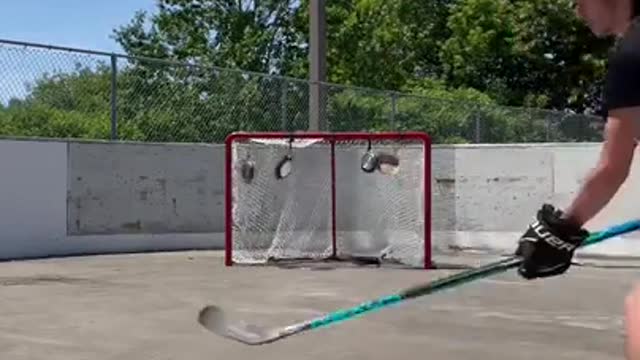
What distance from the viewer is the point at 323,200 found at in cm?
1858

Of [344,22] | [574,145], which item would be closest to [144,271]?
[574,145]

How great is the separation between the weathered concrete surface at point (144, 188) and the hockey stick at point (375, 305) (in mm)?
14206

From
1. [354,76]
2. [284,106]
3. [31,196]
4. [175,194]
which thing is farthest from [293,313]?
[354,76]

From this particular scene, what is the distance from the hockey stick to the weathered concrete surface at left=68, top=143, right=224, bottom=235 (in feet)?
46.6

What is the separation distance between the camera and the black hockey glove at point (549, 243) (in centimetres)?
311

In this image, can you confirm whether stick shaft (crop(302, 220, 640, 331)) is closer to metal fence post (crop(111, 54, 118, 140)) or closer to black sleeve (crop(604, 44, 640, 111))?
black sleeve (crop(604, 44, 640, 111))

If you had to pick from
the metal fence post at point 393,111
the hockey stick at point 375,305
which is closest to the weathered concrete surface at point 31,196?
the metal fence post at point 393,111

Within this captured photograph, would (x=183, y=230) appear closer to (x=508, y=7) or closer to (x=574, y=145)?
(x=574, y=145)

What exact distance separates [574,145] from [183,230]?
7.30 m

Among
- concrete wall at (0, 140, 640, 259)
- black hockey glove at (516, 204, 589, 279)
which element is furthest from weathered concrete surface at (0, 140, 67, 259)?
black hockey glove at (516, 204, 589, 279)

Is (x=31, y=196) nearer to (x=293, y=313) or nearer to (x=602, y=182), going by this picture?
(x=293, y=313)

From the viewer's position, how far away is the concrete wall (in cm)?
1795

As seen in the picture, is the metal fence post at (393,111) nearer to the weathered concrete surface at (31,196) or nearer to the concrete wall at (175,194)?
the concrete wall at (175,194)

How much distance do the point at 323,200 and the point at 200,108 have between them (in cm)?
399
